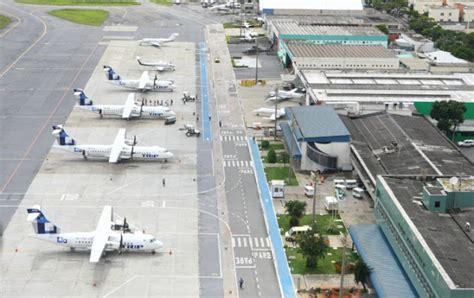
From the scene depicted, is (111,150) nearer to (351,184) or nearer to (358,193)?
(351,184)

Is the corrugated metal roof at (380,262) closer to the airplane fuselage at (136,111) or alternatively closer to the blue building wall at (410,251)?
the blue building wall at (410,251)

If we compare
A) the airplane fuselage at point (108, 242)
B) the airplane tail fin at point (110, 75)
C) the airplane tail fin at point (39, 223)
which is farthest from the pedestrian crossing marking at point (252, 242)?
the airplane tail fin at point (110, 75)

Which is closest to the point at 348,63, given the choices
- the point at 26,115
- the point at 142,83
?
the point at 142,83

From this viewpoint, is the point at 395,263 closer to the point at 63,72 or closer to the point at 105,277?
the point at 105,277

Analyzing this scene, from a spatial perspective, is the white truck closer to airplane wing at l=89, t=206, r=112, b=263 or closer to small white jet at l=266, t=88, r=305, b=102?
airplane wing at l=89, t=206, r=112, b=263

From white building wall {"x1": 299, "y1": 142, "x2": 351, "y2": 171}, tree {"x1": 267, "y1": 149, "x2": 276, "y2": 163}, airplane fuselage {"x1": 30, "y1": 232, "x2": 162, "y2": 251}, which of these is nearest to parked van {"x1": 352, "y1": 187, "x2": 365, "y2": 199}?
white building wall {"x1": 299, "y1": 142, "x2": 351, "y2": 171}

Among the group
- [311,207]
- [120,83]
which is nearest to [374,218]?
[311,207]
